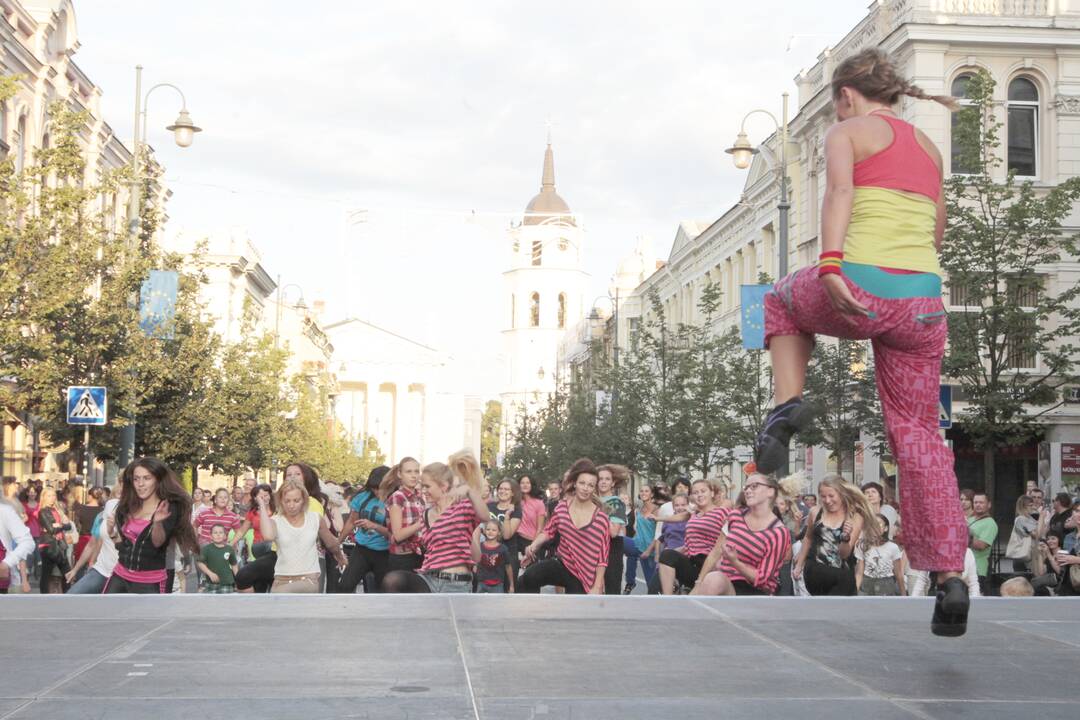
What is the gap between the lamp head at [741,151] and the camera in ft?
109

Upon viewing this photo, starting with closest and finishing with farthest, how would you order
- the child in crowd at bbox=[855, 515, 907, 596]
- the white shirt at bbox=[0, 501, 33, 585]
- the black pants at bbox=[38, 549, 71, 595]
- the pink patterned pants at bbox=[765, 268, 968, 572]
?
the pink patterned pants at bbox=[765, 268, 968, 572] < the white shirt at bbox=[0, 501, 33, 585] < the child in crowd at bbox=[855, 515, 907, 596] < the black pants at bbox=[38, 549, 71, 595]

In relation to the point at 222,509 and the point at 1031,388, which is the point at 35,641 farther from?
the point at 1031,388

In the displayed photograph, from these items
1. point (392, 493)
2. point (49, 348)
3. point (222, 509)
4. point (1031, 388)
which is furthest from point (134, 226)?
point (392, 493)

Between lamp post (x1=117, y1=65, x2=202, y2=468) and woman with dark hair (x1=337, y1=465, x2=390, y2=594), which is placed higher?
lamp post (x1=117, y1=65, x2=202, y2=468)

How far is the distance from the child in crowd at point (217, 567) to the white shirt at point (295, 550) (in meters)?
3.06

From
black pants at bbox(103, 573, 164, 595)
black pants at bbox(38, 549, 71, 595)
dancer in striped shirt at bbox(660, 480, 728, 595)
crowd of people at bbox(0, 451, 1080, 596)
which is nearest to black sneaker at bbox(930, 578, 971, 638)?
crowd of people at bbox(0, 451, 1080, 596)

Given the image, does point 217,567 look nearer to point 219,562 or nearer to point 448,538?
point 219,562

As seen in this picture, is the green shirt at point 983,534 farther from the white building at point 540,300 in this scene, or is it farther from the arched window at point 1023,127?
the white building at point 540,300

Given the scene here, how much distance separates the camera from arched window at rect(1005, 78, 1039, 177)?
38188 mm

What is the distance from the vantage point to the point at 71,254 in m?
28.5

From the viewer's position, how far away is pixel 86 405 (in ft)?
89.4

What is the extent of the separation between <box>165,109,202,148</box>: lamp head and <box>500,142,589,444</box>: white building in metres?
121

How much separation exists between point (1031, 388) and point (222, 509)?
16033mm

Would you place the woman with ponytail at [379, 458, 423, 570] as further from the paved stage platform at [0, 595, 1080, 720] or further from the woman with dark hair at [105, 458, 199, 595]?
the paved stage platform at [0, 595, 1080, 720]
